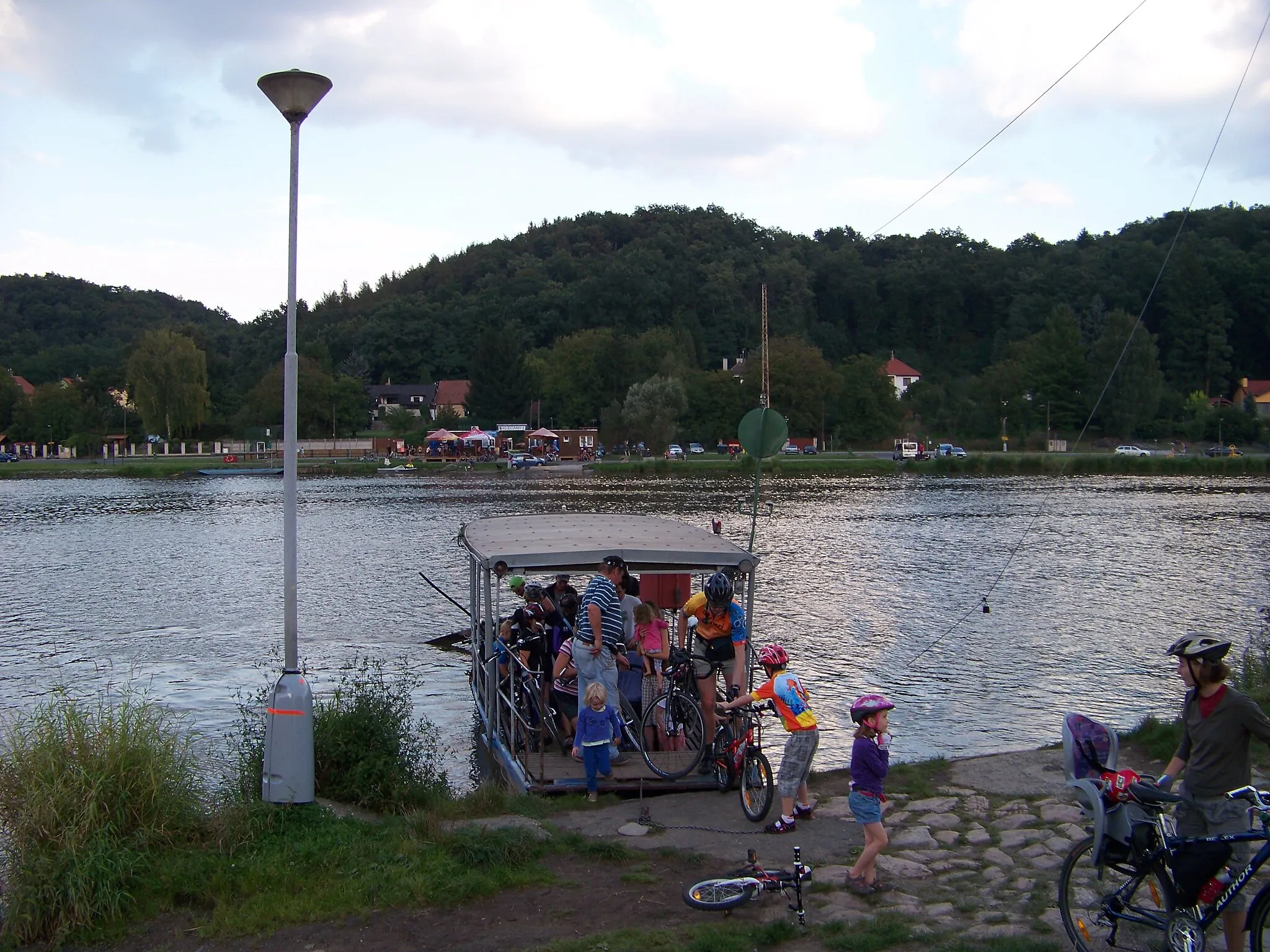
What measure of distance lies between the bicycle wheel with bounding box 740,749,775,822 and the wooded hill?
92.3 metres

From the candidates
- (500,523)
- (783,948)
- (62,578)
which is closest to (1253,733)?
(783,948)

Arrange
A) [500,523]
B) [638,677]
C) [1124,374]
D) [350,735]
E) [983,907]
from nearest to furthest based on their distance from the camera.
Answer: [983,907] < [350,735] < [638,677] < [500,523] < [1124,374]

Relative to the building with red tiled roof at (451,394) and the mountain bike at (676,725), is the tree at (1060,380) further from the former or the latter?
the mountain bike at (676,725)

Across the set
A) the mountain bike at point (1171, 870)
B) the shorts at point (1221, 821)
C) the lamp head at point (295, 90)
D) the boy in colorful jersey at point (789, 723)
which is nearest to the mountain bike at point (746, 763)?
the boy in colorful jersey at point (789, 723)

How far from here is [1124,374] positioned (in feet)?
340

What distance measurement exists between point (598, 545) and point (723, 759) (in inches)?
98.8

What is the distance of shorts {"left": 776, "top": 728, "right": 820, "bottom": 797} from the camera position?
27.3ft

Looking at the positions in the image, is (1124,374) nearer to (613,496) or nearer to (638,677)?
(613,496)

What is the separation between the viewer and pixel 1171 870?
557 cm

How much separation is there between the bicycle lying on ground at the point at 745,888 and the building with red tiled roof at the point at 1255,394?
126195 mm

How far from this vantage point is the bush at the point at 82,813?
6.96m

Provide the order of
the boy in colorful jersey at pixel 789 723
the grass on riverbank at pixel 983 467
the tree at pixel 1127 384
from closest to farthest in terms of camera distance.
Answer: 1. the boy in colorful jersey at pixel 789 723
2. the grass on riverbank at pixel 983 467
3. the tree at pixel 1127 384

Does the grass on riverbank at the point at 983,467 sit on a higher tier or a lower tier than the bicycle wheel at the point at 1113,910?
higher

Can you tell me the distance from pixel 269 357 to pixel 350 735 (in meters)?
138
